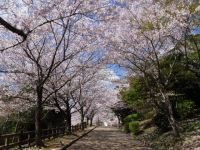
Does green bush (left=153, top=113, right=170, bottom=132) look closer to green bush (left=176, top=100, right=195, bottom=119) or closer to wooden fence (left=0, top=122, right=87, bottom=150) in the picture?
green bush (left=176, top=100, right=195, bottom=119)

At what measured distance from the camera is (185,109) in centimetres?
2375

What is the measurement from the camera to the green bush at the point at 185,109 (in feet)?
77.2

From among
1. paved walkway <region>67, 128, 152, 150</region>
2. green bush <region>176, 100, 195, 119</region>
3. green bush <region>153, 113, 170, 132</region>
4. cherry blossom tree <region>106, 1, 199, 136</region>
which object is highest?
cherry blossom tree <region>106, 1, 199, 136</region>

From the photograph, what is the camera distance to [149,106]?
1132 inches

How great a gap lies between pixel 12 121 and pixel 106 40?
16396mm

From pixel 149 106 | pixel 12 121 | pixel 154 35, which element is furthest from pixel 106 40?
pixel 12 121

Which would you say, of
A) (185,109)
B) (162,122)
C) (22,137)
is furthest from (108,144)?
(185,109)

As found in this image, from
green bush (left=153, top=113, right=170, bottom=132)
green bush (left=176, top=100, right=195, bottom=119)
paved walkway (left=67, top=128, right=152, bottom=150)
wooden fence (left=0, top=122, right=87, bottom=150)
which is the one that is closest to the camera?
wooden fence (left=0, top=122, right=87, bottom=150)

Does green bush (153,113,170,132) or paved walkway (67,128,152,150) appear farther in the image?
green bush (153,113,170,132)

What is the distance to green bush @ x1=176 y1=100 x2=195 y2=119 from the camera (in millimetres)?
23516

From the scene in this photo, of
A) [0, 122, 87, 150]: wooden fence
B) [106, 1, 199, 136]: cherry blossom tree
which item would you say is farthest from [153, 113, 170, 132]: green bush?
[0, 122, 87, 150]: wooden fence

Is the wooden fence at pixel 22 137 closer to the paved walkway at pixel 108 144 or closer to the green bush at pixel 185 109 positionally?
the paved walkway at pixel 108 144

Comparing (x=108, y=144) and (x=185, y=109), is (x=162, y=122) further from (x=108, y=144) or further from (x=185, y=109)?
(x=108, y=144)

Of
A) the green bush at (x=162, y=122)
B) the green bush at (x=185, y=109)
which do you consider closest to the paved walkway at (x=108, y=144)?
the green bush at (x=162, y=122)
